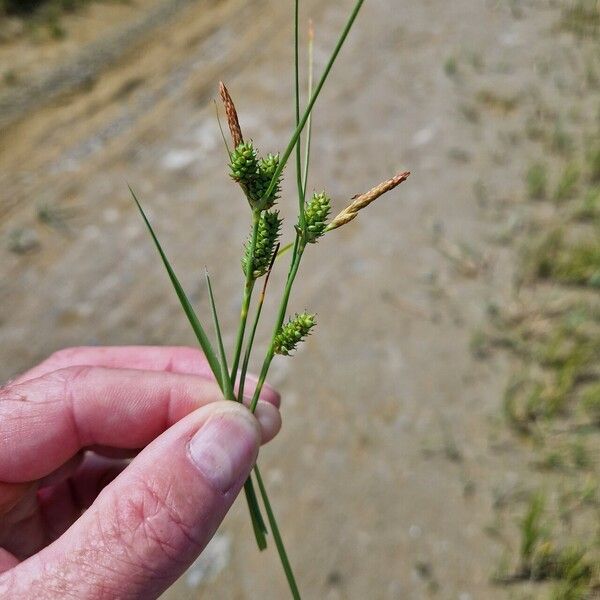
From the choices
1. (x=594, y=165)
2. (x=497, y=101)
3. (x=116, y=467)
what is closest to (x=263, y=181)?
(x=116, y=467)

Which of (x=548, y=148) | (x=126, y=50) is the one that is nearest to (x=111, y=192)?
(x=126, y=50)

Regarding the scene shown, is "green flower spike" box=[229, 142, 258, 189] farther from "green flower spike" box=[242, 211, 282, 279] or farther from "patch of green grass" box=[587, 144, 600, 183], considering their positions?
"patch of green grass" box=[587, 144, 600, 183]

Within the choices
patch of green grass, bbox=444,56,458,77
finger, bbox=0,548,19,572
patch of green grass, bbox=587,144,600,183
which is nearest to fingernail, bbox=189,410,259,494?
finger, bbox=0,548,19,572

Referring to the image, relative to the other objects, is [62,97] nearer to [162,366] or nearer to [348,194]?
[348,194]

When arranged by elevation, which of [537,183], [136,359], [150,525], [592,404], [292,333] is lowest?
[592,404]

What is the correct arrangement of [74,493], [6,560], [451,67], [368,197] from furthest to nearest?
[451,67] → [74,493] → [6,560] → [368,197]

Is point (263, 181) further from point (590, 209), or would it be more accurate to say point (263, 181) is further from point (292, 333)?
point (590, 209)

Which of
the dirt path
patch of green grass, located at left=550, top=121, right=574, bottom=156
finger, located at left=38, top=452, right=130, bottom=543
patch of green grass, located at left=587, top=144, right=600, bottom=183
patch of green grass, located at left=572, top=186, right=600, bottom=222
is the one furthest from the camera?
patch of green grass, located at left=550, top=121, right=574, bottom=156
